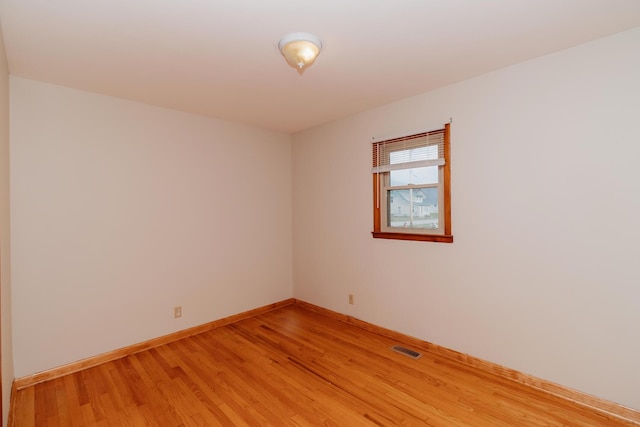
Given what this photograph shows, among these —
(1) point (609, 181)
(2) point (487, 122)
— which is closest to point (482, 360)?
(1) point (609, 181)

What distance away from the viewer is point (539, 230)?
7.63 feet

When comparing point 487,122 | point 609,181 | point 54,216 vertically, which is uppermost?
point 487,122

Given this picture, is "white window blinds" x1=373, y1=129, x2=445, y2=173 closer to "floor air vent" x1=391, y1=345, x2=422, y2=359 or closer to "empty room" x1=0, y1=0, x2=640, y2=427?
"empty room" x1=0, y1=0, x2=640, y2=427

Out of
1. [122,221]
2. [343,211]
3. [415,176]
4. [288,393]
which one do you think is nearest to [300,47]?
[415,176]

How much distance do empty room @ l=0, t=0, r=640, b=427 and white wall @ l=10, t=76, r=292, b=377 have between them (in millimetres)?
20

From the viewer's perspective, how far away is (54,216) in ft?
8.55

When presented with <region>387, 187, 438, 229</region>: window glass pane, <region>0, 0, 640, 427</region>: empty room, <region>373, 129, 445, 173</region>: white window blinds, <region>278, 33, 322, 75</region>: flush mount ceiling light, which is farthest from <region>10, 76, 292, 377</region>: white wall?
<region>278, 33, 322, 75</region>: flush mount ceiling light

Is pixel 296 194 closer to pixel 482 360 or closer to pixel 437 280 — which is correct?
pixel 437 280

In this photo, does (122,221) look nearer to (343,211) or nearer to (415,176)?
(343,211)

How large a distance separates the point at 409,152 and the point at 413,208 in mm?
586

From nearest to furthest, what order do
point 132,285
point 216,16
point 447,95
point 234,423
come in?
point 216,16, point 234,423, point 447,95, point 132,285

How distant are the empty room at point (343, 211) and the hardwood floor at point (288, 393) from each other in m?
0.02

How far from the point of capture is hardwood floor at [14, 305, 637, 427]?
203cm

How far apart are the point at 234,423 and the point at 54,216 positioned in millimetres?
2292
